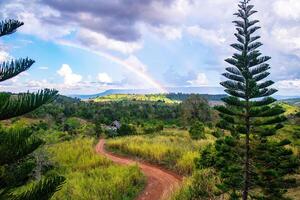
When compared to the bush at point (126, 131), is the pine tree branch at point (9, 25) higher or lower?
higher

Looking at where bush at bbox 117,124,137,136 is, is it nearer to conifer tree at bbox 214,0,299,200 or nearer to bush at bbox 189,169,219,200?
bush at bbox 189,169,219,200

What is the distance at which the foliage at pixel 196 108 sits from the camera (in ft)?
176

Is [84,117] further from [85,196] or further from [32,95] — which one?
[32,95]

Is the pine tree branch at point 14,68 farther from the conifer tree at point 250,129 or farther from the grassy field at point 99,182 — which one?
the grassy field at point 99,182

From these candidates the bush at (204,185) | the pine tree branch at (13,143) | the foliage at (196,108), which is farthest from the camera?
the foliage at (196,108)

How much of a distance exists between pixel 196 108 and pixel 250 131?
45.2m

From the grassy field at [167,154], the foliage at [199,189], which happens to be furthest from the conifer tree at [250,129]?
the grassy field at [167,154]

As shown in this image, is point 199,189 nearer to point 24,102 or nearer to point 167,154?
point 167,154

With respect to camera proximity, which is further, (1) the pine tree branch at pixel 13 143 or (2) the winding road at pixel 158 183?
(2) the winding road at pixel 158 183

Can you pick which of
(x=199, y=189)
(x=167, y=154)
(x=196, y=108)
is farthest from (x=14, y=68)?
(x=196, y=108)

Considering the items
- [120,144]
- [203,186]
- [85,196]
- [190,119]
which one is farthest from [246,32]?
[190,119]

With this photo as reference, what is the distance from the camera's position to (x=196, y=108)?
177 ft

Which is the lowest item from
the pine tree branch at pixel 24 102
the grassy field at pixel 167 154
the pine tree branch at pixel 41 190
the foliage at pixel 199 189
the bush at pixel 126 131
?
the bush at pixel 126 131

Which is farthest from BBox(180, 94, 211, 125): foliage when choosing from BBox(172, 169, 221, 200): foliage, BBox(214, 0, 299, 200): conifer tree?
BBox(214, 0, 299, 200): conifer tree
